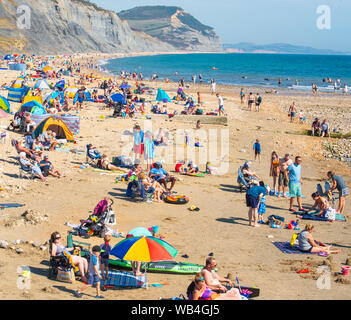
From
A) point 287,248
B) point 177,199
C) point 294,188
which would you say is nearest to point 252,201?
point 287,248

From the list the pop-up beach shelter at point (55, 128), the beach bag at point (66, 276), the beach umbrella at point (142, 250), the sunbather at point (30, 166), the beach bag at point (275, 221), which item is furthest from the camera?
the pop-up beach shelter at point (55, 128)

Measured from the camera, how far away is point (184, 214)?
12055mm

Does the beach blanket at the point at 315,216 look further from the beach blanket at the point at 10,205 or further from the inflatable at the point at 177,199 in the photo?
the beach blanket at the point at 10,205

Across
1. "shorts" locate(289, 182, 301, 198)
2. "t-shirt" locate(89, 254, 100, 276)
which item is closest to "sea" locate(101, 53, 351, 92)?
"shorts" locate(289, 182, 301, 198)

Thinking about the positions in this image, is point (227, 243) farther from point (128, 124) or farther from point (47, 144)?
point (128, 124)

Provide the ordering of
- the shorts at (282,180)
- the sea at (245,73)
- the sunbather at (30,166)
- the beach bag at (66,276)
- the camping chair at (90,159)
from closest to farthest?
1. the beach bag at (66,276)
2. the sunbather at (30,166)
3. the shorts at (282,180)
4. the camping chair at (90,159)
5. the sea at (245,73)

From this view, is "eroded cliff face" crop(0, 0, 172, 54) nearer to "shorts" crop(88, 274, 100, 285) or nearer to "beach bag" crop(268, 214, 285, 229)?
"beach bag" crop(268, 214, 285, 229)

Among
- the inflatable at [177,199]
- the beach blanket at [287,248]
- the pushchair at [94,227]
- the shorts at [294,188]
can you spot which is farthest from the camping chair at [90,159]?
the beach blanket at [287,248]

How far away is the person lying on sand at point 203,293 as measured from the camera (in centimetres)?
672

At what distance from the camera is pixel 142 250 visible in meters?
7.57

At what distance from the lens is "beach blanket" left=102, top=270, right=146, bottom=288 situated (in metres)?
7.97

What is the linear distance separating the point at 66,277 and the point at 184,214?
15.6ft

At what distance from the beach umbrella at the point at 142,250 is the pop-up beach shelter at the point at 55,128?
1066 centimetres

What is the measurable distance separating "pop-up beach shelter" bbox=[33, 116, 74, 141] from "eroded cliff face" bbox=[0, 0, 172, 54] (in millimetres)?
57864
